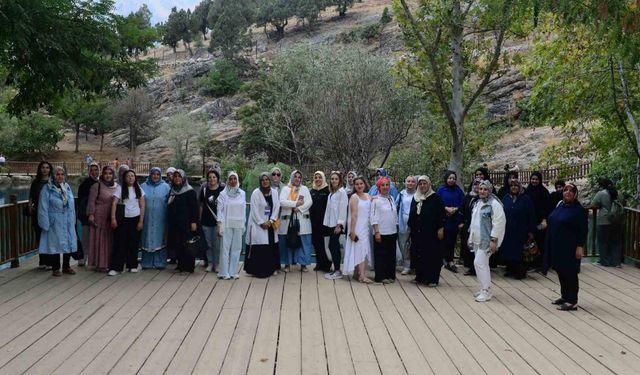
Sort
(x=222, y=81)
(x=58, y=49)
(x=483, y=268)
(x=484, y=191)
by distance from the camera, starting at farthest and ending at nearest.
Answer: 1. (x=222, y=81)
2. (x=58, y=49)
3. (x=484, y=191)
4. (x=483, y=268)

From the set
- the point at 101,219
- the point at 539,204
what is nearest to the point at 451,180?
the point at 539,204

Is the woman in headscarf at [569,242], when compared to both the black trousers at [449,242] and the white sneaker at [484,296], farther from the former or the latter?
the black trousers at [449,242]

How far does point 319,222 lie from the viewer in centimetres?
841

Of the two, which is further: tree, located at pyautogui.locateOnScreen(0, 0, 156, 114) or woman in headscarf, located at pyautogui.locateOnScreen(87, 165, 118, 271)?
woman in headscarf, located at pyautogui.locateOnScreen(87, 165, 118, 271)

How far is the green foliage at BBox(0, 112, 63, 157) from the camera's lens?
41625 millimetres

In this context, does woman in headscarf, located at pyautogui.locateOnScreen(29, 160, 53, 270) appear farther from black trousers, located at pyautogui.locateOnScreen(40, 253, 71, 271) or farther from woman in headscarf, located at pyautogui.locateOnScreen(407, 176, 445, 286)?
woman in headscarf, located at pyautogui.locateOnScreen(407, 176, 445, 286)

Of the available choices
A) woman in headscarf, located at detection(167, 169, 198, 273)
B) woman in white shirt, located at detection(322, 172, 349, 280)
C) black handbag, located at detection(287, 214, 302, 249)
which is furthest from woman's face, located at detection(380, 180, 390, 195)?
woman in headscarf, located at detection(167, 169, 198, 273)

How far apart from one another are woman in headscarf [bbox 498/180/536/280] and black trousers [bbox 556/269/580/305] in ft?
5.02

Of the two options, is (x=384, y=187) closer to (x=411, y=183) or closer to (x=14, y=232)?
(x=411, y=183)

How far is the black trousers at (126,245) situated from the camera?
806 cm

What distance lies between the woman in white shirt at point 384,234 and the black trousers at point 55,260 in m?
4.35

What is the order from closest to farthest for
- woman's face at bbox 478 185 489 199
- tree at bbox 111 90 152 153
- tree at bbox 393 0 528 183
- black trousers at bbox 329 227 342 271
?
woman's face at bbox 478 185 489 199 < black trousers at bbox 329 227 342 271 < tree at bbox 393 0 528 183 < tree at bbox 111 90 152 153

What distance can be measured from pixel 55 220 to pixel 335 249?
3.89m

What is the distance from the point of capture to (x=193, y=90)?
56.1 m
